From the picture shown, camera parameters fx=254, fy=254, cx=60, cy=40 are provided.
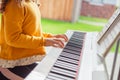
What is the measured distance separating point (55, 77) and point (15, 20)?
34cm

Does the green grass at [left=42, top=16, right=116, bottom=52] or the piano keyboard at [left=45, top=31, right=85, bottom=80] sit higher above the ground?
the piano keyboard at [left=45, top=31, right=85, bottom=80]

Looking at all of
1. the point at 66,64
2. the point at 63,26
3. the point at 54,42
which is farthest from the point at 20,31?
the point at 63,26

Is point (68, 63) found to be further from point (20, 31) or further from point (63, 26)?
point (63, 26)

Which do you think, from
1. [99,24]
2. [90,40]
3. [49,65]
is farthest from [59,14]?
[49,65]

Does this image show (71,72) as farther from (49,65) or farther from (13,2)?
(13,2)

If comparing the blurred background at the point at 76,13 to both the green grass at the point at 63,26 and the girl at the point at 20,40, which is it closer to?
the green grass at the point at 63,26

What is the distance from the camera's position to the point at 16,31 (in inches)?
44.3

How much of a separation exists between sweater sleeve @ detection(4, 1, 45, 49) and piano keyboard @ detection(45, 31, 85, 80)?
5.2 inches

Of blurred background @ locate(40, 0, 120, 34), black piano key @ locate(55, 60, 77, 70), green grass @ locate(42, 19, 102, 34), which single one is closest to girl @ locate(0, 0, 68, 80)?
black piano key @ locate(55, 60, 77, 70)

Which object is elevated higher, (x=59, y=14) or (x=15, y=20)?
(x=15, y=20)

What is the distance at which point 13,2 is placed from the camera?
1.14 m

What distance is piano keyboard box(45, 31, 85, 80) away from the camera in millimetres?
953

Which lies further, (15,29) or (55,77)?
(15,29)

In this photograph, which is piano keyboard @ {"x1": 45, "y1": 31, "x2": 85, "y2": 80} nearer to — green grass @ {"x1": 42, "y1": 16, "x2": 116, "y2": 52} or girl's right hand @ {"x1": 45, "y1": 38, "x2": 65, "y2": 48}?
girl's right hand @ {"x1": 45, "y1": 38, "x2": 65, "y2": 48}
